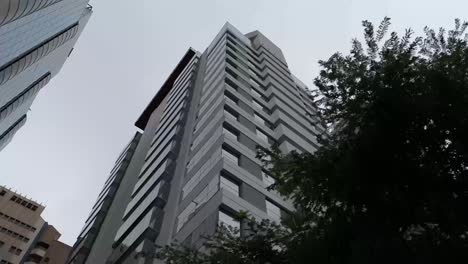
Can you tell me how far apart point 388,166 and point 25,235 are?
211ft

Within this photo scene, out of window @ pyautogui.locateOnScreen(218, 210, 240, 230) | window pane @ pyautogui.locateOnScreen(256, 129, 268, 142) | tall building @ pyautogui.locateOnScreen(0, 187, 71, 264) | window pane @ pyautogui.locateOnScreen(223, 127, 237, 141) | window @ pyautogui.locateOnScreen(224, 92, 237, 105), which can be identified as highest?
tall building @ pyautogui.locateOnScreen(0, 187, 71, 264)

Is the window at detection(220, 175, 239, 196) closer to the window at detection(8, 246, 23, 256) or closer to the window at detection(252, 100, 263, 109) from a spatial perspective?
the window at detection(252, 100, 263, 109)

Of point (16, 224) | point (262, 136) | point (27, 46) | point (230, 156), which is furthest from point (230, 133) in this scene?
point (16, 224)

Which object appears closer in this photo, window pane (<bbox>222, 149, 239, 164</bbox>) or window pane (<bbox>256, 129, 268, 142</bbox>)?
window pane (<bbox>222, 149, 239, 164</bbox>)

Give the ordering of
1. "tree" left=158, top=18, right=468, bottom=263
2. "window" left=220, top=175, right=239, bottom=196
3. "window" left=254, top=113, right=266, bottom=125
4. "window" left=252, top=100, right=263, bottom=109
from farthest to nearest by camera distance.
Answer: "window" left=252, top=100, right=263, bottom=109 → "window" left=254, top=113, right=266, bottom=125 → "window" left=220, top=175, right=239, bottom=196 → "tree" left=158, top=18, right=468, bottom=263

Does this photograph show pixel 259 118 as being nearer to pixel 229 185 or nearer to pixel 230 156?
pixel 230 156

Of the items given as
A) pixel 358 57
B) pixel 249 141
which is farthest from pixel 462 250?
pixel 249 141

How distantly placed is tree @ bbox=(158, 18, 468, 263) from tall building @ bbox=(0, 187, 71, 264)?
60.0m

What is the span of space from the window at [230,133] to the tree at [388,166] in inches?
592

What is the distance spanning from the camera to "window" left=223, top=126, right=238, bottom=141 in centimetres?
2403

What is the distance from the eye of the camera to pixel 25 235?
6047cm

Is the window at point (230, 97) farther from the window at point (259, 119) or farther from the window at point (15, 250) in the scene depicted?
the window at point (15, 250)

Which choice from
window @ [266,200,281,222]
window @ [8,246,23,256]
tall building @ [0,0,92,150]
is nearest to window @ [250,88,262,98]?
window @ [266,200,281,222]

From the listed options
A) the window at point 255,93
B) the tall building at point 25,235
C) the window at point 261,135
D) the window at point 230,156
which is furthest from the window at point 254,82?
the tall building at point 25,235
